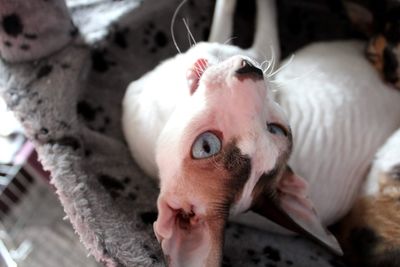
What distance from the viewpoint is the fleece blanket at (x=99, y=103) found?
1.07 meters

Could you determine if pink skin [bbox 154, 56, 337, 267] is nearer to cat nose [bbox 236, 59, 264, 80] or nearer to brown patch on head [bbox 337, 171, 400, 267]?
cat nose [bbox 236, 59, 264, 80]

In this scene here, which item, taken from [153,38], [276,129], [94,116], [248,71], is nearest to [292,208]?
[276,129]

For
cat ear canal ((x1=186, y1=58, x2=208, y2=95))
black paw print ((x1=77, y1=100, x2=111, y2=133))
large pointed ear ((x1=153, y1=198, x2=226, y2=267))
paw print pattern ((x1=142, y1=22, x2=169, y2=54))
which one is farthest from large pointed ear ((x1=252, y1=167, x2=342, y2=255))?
paw print pattern ((x1=142, y1=22, x2=169, y2=54))

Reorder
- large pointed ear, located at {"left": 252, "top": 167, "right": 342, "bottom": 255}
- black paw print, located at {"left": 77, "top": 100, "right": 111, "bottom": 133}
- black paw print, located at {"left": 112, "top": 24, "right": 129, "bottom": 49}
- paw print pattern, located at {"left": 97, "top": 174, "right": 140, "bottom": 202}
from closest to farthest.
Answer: large pointed ear, located at {"left": 252, "top": 167, "right": 342, "bottom": 255} → paw print pattern, located at {"left": 97, "top": 174, "right": 140, "bottom": 202} → black paw print, located at {"left": 77, "top": 100, "right": 111, "bottom": 133} → black paw print, located at {"left": 112, "top": 24, "right": 129, "bottom": 49}

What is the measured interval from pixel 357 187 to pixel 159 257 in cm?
51

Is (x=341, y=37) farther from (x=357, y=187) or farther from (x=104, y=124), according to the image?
(x=104, y=124)

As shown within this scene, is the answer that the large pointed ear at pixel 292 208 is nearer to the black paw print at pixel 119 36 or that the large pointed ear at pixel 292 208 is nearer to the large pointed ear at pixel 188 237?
the large pointed ear at pixel 188 237

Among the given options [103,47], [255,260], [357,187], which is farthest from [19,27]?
[357,187]

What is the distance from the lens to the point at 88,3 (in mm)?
1467

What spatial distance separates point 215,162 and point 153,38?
2.12 feet

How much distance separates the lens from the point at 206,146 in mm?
898

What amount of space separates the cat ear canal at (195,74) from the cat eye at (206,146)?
132 mm

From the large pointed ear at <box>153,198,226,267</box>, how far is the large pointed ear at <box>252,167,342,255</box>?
0.12m

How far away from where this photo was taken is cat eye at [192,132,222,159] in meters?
0.90
